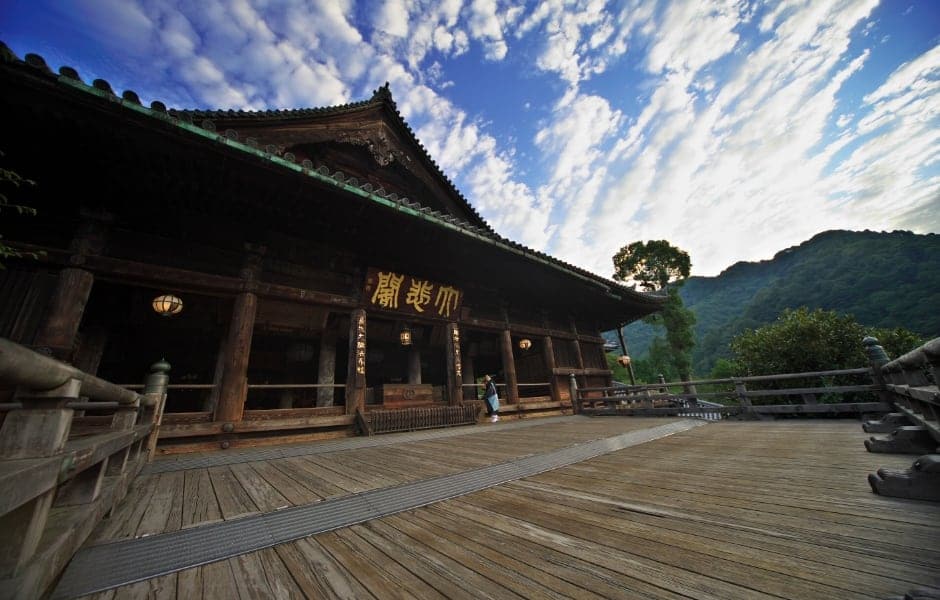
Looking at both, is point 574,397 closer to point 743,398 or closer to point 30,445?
point 743,398

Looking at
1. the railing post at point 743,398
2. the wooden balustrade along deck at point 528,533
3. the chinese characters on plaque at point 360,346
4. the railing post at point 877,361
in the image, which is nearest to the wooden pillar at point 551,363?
Result: the railing post at point 743,398

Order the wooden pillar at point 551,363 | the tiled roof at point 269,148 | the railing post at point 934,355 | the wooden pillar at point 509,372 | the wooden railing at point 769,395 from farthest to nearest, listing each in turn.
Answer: the wooden pillar at point 551,363 → the wooden pillar at point 509,372 → the wooden railing at point 769,395 → the tiled roof at point 269,148 → the railing post at point 934,355

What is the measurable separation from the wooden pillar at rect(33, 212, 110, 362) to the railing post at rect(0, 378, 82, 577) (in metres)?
4.65

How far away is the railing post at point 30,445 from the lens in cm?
107

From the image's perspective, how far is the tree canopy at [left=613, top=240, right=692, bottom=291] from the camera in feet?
80.4

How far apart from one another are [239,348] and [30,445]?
4903 millimetres

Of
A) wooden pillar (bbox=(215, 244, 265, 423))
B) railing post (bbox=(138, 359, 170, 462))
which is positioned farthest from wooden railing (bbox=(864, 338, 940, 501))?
wooden pillar (bbox=(215, 244, 265, 423))

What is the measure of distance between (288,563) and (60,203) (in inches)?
252

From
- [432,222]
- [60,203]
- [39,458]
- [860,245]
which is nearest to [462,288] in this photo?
[432,222]

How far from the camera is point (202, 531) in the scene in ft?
6.45

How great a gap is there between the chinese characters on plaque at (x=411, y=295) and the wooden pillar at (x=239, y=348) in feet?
6.84

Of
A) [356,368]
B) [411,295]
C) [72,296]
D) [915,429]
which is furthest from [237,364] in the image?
[915,429]

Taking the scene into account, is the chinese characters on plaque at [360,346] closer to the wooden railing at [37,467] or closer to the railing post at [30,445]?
the wooden railing at [37,467]

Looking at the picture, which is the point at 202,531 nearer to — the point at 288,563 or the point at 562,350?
the point at 288,563
